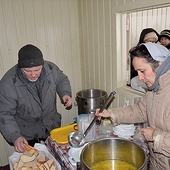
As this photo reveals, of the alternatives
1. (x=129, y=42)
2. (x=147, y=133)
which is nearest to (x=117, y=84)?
(x=129, y=42)

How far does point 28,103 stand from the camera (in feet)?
5.57

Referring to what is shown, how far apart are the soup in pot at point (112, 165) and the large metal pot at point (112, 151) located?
0.01 m

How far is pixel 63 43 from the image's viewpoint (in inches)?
98.4

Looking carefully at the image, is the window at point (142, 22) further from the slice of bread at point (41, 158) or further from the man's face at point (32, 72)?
the slice of bread at point (41, 158)

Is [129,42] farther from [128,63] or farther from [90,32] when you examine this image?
[90,32]

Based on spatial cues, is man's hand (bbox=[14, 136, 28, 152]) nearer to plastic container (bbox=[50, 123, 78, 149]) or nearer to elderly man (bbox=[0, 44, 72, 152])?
elderly man (bbox=[0, 44, 72, 152])

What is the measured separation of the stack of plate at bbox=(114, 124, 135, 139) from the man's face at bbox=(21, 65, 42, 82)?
0.77 meters

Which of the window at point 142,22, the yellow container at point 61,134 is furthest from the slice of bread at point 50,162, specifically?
the window at point 142,22

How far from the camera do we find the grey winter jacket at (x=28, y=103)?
5.10 feet

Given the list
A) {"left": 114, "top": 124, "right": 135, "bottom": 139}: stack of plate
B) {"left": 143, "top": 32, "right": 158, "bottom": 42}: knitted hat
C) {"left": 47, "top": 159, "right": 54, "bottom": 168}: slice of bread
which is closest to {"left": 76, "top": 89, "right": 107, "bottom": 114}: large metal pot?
{"left": 114, "top": 124, "right": 135, "bottom": 139}: stack of plate

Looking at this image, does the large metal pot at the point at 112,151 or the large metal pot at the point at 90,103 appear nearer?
the large metal pot at the point at 112,151

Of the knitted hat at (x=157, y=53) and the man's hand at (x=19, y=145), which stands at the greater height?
the knitted hat at (x=157, y=53)

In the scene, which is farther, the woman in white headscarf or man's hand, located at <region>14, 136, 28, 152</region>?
man's hand, located at <region>14, 136, 28, 152</region>

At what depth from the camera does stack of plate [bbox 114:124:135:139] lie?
4.50ft
